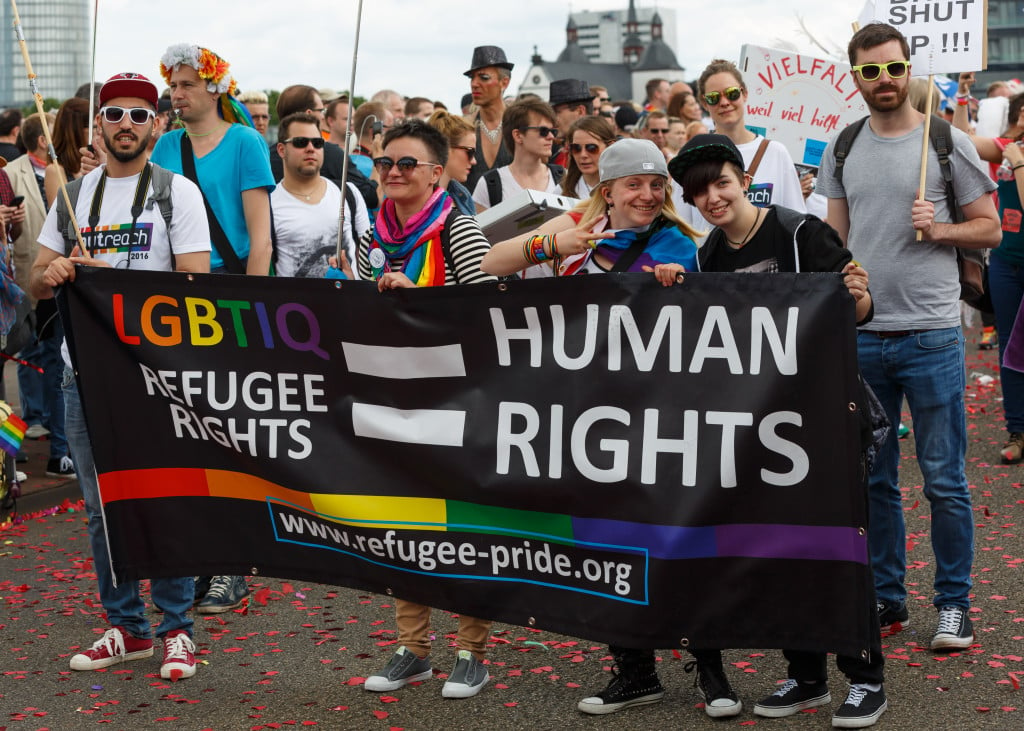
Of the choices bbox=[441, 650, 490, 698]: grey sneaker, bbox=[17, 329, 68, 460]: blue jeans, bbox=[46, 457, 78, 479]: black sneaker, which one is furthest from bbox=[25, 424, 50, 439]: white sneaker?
bbox=[441, 650, 490, 698]: grey sneaker

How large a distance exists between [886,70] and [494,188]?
10.4ft

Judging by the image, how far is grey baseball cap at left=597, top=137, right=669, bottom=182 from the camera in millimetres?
4551

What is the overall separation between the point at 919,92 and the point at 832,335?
3527 millimetres

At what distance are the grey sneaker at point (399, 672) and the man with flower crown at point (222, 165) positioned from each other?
2068mm

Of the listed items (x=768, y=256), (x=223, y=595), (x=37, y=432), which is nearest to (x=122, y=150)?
(x=223, y=595)

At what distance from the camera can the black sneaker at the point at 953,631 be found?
4980 mm

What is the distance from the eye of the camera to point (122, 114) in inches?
204

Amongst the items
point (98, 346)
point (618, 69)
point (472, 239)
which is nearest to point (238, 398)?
point (98, 346)

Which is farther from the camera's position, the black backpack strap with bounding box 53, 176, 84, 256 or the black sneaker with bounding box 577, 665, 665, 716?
the black backpack strap with bounding box 53, 176, 84, 256

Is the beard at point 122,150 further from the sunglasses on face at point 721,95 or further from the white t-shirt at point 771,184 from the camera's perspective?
the sunglasses on face at point 721,95

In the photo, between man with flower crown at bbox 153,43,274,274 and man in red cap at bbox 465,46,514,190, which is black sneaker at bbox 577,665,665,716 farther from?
man in red cap at bbox 465,46,514,190

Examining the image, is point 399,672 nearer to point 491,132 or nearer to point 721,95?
point 721,95

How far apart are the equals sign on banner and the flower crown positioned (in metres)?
1.89

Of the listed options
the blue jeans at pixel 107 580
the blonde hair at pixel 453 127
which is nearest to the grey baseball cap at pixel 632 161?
the blue jeans at pixel 107 580
